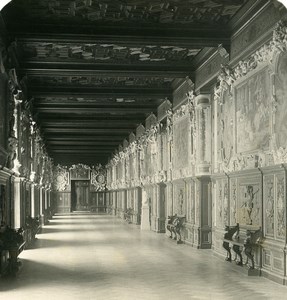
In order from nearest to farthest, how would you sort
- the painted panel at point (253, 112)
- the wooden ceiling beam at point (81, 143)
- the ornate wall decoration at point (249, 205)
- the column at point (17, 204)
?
1. the painted panel at point (253, 112)
2. the ornate wall decoration at point (249, 205)
3. the column at point (17, 204)
4. the wooden ceiling beam at point (81, 143)

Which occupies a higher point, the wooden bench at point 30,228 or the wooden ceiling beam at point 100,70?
the wooden ceiling beam at point 100,70

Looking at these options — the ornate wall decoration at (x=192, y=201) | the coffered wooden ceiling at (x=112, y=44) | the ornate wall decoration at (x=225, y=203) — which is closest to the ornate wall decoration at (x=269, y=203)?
the ornate wall decoration at (x=225, y=203)

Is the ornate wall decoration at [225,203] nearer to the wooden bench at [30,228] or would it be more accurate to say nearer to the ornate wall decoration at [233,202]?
the ornate wall decoration at [233,202]

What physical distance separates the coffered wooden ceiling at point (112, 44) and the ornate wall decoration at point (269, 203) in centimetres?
365

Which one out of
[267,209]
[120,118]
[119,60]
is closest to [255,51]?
[267,209]

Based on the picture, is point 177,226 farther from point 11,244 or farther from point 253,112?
point 11,244

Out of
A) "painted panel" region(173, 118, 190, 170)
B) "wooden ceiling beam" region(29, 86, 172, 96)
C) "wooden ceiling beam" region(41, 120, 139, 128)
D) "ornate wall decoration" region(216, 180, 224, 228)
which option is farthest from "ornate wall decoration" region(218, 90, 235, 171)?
"wooden ceiling beam" region(41, 120, 139, 128)

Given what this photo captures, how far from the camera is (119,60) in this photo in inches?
638

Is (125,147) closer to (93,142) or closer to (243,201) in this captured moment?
(93,142)

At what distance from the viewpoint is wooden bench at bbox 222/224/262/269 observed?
1127cm

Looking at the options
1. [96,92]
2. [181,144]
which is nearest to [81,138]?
[96,92]

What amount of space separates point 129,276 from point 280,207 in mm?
3265

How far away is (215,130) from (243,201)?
322 cm

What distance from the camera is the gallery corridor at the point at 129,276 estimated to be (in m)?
9.12
